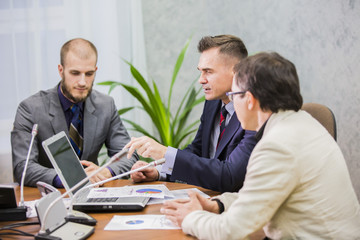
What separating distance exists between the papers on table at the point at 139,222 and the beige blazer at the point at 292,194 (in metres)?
0.12

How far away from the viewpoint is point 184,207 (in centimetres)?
150

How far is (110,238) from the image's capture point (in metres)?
1.40

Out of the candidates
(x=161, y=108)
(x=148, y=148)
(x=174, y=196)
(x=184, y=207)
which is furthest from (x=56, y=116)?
(x=184, y=207)

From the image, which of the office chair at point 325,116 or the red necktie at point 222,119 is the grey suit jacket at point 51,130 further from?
the office chair at point 325,116

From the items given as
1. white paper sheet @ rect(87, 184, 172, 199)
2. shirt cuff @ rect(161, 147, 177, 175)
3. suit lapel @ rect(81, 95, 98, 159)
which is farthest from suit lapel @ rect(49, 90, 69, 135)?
shirt cuff @ rect(161, 147, 177, 175)

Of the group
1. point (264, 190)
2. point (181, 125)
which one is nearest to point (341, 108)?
point (181, 125)

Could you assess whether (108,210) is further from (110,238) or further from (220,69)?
(220,69)

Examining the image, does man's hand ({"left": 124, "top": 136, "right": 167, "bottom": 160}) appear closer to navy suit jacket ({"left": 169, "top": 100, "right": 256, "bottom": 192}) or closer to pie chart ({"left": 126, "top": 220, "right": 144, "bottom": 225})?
navy suit jacket ({"left": 169, "top": 100, "right": 256, "bottom": 192})

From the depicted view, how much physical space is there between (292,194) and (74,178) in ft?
3.05

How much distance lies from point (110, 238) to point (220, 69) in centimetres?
123

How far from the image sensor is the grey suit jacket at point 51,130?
233cm

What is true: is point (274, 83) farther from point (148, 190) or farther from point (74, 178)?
point (74, 178)

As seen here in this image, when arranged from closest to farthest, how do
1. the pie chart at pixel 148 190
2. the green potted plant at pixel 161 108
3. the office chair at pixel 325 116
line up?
the pie chart at pixel 148 190 < the office chair at pixel 325 116 < the green potted plant at pixel 161 108

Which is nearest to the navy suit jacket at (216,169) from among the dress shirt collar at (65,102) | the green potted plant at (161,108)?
the dress shirt collar at (65,102)
